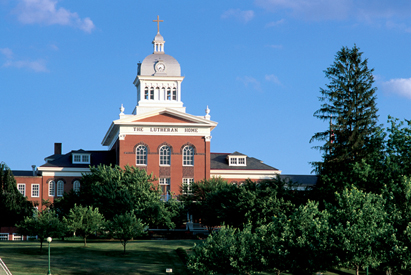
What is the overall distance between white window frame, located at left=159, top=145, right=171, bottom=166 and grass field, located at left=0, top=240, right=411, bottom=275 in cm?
2222

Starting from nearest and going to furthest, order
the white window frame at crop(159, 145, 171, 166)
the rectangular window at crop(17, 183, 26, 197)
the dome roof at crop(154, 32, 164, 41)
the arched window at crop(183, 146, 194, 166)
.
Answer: the white window frame at crop(159, 145, 171, 166), the arched window at crop(183, 146, 194, 166), the rectangular window at crop(17, 183, 26, 197), the dome roof at crop(154, 32, 164, 41)

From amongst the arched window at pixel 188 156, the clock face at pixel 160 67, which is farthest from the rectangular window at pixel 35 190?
the clock face at pixel 160 67

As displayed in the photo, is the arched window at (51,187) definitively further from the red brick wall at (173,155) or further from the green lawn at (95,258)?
the green lawn at (95,258)

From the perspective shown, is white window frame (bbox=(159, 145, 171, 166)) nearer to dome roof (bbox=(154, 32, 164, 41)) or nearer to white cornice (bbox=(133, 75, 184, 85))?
white cornice (bbox=(133, 75, 184, 85))

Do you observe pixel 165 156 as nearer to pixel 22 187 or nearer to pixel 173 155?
pixel 173 155

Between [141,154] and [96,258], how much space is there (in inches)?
1183

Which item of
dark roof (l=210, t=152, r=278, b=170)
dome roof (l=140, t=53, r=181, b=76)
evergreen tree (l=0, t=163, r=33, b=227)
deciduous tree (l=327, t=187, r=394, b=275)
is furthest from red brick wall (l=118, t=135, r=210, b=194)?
deciduous tree (l=327, t=187, r=394, b=275)

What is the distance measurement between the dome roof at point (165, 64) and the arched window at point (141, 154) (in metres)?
10.8

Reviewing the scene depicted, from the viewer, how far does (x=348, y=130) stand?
54969 millimetres

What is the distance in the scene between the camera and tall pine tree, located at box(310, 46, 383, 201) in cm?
5250

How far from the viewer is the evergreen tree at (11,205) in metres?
72.9

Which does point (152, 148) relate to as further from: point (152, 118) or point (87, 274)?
point (87, 274)

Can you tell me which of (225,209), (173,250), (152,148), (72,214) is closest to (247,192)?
(225,209)

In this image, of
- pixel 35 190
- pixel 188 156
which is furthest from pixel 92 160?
pixel 188 156
